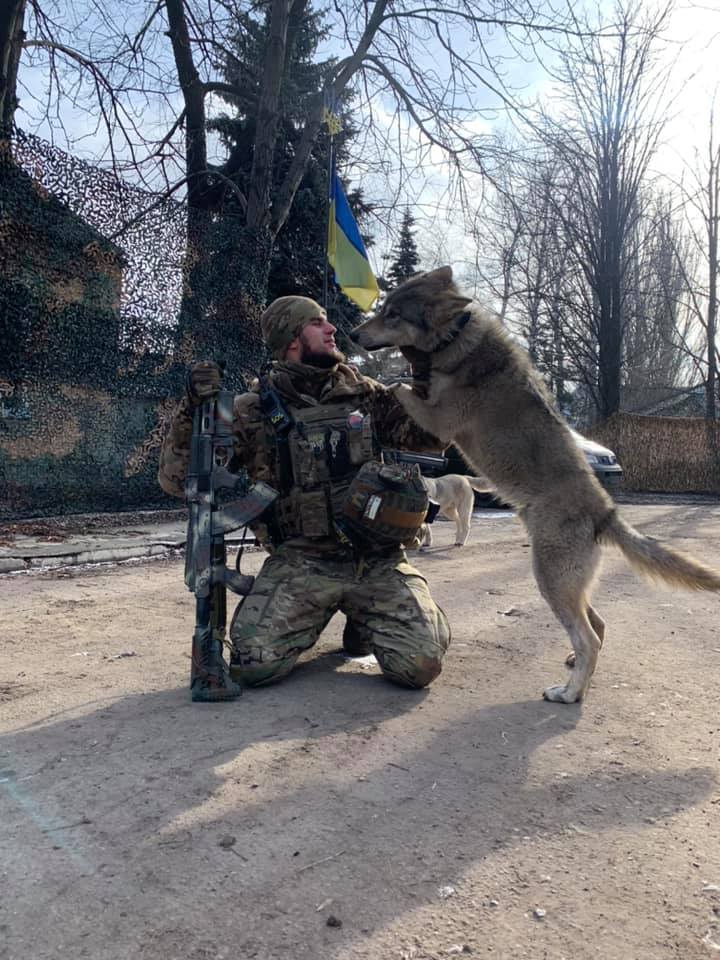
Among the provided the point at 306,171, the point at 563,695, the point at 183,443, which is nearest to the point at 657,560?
the point at 563,695

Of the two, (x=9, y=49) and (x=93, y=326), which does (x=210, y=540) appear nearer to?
(x=93, y=326)

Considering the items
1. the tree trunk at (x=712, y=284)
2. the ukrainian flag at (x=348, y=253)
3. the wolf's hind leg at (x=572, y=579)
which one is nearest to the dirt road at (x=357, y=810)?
the wolf's hind leg at (x=572, y=579)

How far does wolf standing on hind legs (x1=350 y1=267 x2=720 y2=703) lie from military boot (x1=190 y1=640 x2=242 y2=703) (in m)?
1.55

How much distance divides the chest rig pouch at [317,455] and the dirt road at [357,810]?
2.80ft

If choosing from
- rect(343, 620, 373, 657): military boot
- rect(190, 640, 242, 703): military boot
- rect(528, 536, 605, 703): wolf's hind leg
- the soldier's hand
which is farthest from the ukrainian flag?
rect(190, 640, 242, 703): military boot

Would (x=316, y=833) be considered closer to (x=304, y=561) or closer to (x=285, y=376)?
(x=304, y=561)

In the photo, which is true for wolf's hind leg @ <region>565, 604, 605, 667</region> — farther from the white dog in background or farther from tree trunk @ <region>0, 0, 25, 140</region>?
tree trunk @ <region>0, 0, 25, 140</region>

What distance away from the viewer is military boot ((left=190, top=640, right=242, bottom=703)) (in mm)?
3387

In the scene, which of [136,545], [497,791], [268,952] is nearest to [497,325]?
[497,791]

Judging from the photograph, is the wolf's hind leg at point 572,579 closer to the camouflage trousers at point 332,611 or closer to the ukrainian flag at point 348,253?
the camouflage trousers at point 332,611

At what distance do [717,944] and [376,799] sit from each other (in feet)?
3.55

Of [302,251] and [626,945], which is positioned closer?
[626,945]

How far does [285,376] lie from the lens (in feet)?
13.4

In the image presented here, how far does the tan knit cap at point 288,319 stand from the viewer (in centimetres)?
411
